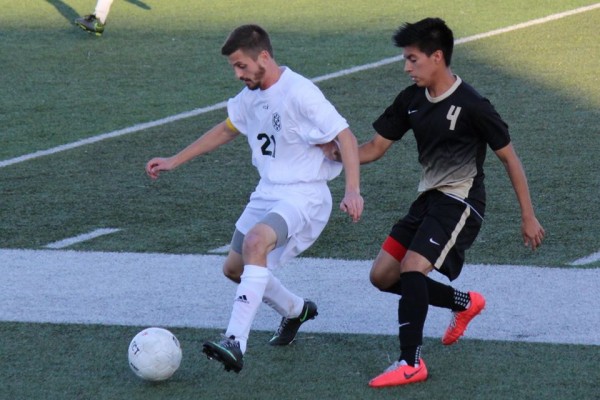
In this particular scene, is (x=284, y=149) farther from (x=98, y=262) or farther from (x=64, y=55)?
(x=64, y=55)

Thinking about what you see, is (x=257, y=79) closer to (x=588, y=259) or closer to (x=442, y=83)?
(x=442, y=83)

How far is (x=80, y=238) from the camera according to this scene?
28.0ft

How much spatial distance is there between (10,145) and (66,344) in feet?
17.3

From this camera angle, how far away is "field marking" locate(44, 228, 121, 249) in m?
8.35

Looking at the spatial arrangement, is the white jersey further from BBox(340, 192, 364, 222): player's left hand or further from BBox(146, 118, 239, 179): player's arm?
BBox(340, 192, 364, 222): player's left hand

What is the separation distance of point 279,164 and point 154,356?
1201 millimetres

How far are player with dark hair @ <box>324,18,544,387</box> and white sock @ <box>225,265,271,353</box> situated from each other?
65 centimetres

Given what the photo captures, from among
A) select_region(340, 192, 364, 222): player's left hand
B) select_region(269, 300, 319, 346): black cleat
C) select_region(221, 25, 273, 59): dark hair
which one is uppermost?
select_region(221, 25, 273, 59): dark hair

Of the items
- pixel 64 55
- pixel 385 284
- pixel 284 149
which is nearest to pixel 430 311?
pixel 385 284

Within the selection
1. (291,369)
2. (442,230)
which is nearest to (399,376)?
(291,369)

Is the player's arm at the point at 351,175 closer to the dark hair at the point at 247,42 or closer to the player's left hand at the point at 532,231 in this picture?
the dark hair at the point at 247,42

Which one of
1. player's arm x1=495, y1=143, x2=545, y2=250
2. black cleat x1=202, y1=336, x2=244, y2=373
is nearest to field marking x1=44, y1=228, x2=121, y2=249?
black cleat x1=202, y1=336, x2=244, y2=373

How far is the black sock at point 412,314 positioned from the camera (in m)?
5.80

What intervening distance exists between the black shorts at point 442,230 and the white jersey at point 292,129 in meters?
0.55
